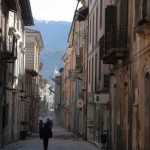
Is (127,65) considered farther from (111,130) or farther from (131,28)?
(111,130)

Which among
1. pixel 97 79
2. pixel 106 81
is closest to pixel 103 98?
pixel 106 81

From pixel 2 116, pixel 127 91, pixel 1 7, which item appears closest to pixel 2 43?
pixel 1 7

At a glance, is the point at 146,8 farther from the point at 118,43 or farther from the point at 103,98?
the point at 103,98

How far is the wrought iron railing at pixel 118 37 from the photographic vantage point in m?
20.2

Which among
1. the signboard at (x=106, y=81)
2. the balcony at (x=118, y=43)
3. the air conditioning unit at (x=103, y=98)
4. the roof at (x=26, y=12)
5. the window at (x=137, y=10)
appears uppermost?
the roof at (x=26, y=12)

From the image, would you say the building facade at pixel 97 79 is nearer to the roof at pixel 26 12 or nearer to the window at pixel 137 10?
the roof at pixel 26 12

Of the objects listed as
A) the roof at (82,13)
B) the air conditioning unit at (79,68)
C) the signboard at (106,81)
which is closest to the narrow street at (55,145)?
the signboard at (106,81)

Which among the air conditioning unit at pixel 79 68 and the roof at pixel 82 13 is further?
the air conditioning unit at pixel 79 68

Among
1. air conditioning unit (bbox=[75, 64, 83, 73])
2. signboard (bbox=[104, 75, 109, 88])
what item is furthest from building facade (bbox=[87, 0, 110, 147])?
air conditioning unit (bbox=[75, 64, 83, 73])

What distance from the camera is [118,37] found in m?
20.4

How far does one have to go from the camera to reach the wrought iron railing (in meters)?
20.2

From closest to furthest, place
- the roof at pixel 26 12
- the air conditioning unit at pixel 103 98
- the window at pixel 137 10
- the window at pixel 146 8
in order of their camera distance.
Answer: the window at pixel 146 8, the window at pixel 137 10, the air conditioning unit at pixel 103 98, the roof at pixel 26 12

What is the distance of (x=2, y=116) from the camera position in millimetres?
28828

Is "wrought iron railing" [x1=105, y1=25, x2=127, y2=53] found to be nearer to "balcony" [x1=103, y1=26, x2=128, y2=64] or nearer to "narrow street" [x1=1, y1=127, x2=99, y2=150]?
"balcony" [x1=103, y1=26, x2=128, y2=64]
